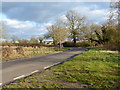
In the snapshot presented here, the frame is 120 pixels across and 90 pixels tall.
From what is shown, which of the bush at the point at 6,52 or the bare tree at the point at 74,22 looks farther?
the bare tree at the point at 74,22

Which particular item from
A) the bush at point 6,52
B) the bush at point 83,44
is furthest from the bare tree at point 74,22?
the bush at point 6,52

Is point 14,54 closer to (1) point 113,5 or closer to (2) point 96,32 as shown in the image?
(1) point 113,5

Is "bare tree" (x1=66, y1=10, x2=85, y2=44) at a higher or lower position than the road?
higher

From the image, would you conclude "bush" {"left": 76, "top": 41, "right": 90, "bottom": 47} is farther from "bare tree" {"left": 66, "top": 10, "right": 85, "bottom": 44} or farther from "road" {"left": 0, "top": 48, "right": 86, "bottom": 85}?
"road" {"left": 0, "top": 48, "right": 86, "bottom": 85}

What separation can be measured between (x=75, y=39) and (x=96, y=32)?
924 cm

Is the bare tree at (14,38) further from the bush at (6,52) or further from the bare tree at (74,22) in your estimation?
the bush at (6,52)

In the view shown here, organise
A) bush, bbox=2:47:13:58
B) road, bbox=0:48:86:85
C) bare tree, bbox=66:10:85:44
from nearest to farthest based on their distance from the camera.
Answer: road, bbox=0:48:86:85 → bush, bbox=2:47:13:58 → bare tree, bbox=66:10:85:44

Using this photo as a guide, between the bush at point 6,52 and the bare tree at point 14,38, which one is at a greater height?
the bare tree at point 14,38

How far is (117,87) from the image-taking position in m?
4.62

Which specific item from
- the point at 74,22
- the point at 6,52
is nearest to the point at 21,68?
the point at 6,52

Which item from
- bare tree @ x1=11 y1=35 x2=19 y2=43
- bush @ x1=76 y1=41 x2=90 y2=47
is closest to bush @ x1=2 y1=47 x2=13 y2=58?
bare tree @ x1=11 y1=35 x2=19 y2=43

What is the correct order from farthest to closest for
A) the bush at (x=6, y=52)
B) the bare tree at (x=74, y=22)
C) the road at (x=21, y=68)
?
the bare tree at (x=74, y=22) < the bush at (x=6, y=52) < the road at (x=21, y=68)

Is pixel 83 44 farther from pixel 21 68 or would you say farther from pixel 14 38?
pixel 21 68

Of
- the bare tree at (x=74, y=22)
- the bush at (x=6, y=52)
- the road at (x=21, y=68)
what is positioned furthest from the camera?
the bare tree at (x=74, y=22)
